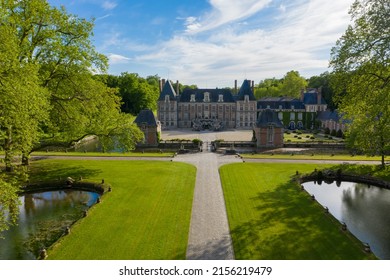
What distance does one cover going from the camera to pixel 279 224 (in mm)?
15633

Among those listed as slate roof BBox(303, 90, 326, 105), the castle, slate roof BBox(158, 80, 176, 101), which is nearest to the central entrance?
the castle

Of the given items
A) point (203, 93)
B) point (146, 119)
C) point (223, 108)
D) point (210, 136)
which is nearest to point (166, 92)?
point (203, 93)

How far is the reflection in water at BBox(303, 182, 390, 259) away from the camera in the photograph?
50.5 feet

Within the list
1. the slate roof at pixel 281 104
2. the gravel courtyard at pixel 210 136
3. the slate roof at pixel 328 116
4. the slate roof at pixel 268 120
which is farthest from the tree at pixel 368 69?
the slate roof at pixel 281 104

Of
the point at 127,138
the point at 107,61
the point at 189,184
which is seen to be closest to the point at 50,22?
the point at 107,61

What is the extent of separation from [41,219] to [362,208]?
65.7 feet

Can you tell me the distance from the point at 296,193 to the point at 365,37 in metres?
10.9

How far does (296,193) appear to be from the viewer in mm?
21078

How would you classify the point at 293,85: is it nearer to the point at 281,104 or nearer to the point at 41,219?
the point at 281,104

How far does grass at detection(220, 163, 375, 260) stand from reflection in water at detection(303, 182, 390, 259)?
161cm

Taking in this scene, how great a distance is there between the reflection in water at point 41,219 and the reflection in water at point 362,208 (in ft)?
51.0

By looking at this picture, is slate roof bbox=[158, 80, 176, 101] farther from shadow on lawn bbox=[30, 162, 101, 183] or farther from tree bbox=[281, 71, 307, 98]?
shadow on lawn bbox=[30, 162, 101, 183]

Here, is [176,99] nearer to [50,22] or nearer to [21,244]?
[50,22]

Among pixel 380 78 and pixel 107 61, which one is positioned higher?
pixel 107 61
